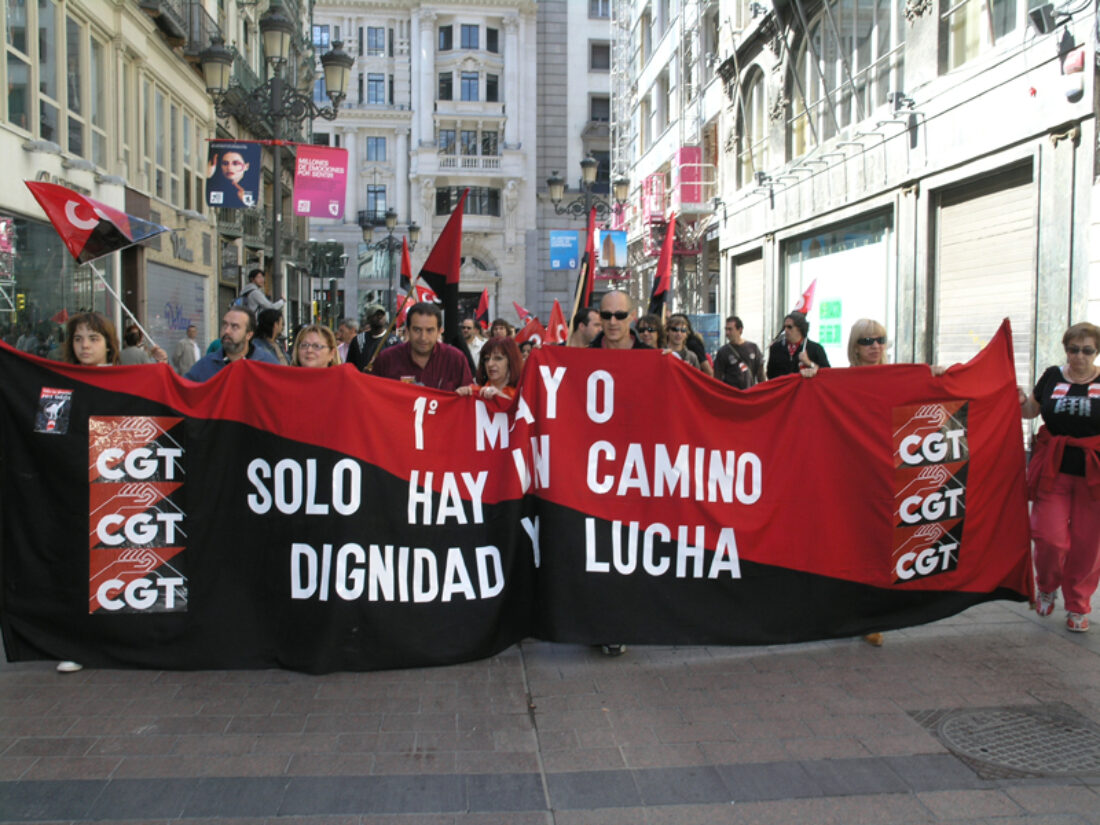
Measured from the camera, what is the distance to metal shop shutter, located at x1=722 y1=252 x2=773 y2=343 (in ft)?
72.2

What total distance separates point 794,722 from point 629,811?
114 centimetres

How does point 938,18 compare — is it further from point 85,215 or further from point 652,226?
point 652,226

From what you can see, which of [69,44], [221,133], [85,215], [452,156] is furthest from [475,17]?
[85,215]

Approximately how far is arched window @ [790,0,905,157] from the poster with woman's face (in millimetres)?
9611

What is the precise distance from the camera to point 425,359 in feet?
19.3

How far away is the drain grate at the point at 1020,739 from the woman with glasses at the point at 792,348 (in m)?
5.45

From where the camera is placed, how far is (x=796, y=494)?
17.3ft

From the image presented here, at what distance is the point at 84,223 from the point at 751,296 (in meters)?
18.6

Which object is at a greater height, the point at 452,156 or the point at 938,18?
the point at 452,156

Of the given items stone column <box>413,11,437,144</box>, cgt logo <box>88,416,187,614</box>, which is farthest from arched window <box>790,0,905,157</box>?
stone column <box>413,11,437,144</box>

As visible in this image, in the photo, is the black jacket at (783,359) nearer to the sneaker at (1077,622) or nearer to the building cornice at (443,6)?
the sneaker at (1077,622)

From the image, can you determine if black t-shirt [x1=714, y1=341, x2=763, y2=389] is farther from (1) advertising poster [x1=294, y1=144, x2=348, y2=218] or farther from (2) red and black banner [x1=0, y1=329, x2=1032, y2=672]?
(1) advertising poster [x1=294, y1=144, x2=348, y2=218]

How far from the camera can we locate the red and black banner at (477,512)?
4855mm

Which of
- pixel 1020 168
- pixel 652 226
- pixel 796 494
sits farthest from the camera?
pixel 652 226
